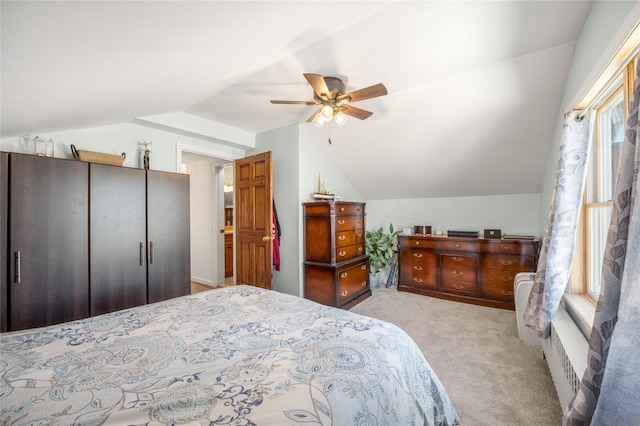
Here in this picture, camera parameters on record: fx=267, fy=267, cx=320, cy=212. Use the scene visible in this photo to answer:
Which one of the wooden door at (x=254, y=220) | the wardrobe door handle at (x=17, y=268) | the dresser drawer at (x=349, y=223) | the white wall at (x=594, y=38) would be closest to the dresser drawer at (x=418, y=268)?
the dresser drawer at (x=349, y=223)

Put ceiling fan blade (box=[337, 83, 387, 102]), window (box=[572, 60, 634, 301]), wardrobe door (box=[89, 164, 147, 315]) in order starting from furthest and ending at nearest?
wardrobe door (box=[89, 164, 147, 315])
ceiling fan blade (box=[337, 83, 387, 102])
window (box=[572, 60, 634, 301])

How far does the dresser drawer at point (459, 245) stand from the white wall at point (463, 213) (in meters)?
0.58

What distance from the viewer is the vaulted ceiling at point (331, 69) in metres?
1.13

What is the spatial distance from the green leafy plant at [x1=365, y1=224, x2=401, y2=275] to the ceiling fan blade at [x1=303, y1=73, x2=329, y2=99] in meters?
2.77

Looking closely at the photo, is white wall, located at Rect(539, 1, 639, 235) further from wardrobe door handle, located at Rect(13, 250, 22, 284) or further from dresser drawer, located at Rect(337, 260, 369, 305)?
wardrobe door handle, located at Rect(13, 250, 22, 284)

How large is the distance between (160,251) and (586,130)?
3.64 m

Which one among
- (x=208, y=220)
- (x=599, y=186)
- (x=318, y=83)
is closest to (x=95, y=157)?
(x=318, y=83)

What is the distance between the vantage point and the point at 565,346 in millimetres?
1520

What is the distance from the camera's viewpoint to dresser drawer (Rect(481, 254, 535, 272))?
3519 millimetres

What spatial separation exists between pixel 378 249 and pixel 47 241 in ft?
12.9

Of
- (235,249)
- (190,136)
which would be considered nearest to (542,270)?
(235,249)

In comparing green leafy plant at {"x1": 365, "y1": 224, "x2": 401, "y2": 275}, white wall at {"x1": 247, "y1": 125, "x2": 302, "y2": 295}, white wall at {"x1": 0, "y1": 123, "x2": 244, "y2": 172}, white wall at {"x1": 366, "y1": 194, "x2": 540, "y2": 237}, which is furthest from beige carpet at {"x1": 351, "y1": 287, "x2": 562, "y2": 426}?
white wall at {"x1": 0, "y1": 123, "x2": 244, "y2": 172}

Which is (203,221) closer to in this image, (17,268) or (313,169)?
(313,169)

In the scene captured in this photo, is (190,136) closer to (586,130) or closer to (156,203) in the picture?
(156,203)
